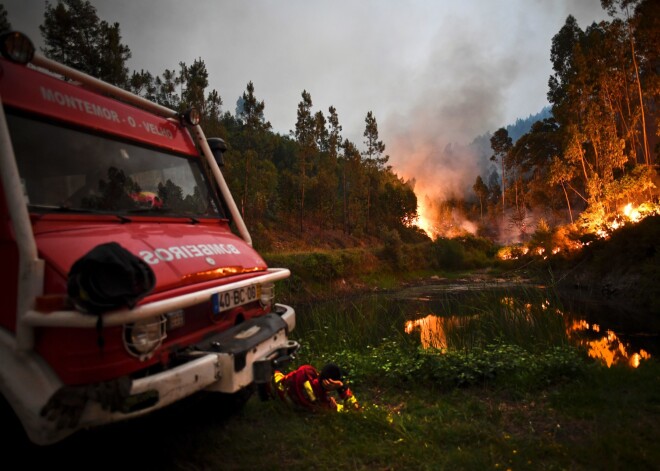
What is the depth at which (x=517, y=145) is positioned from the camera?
50.8 metres

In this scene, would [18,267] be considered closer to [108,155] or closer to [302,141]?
[108,155]

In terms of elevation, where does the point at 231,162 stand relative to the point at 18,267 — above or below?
above

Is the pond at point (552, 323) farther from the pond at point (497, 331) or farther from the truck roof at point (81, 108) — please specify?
the truck roof at point (81, 108)

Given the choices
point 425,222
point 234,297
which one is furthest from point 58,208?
point 425,222

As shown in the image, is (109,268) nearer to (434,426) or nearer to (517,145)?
(434,426)

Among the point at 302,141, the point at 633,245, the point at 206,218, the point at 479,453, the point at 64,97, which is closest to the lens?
the point at 479,453

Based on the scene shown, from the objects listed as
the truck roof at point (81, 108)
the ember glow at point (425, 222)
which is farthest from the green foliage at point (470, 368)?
the ember glow at point (425, 222)

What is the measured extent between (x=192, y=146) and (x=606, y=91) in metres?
30.1

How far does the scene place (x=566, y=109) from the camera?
2848cm

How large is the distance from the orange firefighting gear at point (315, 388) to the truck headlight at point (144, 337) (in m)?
1.82

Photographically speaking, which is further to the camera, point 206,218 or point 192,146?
point 192,146

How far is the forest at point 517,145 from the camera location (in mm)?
22922

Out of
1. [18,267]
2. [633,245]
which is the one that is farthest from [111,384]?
[633,245]

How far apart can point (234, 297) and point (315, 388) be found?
144cm
